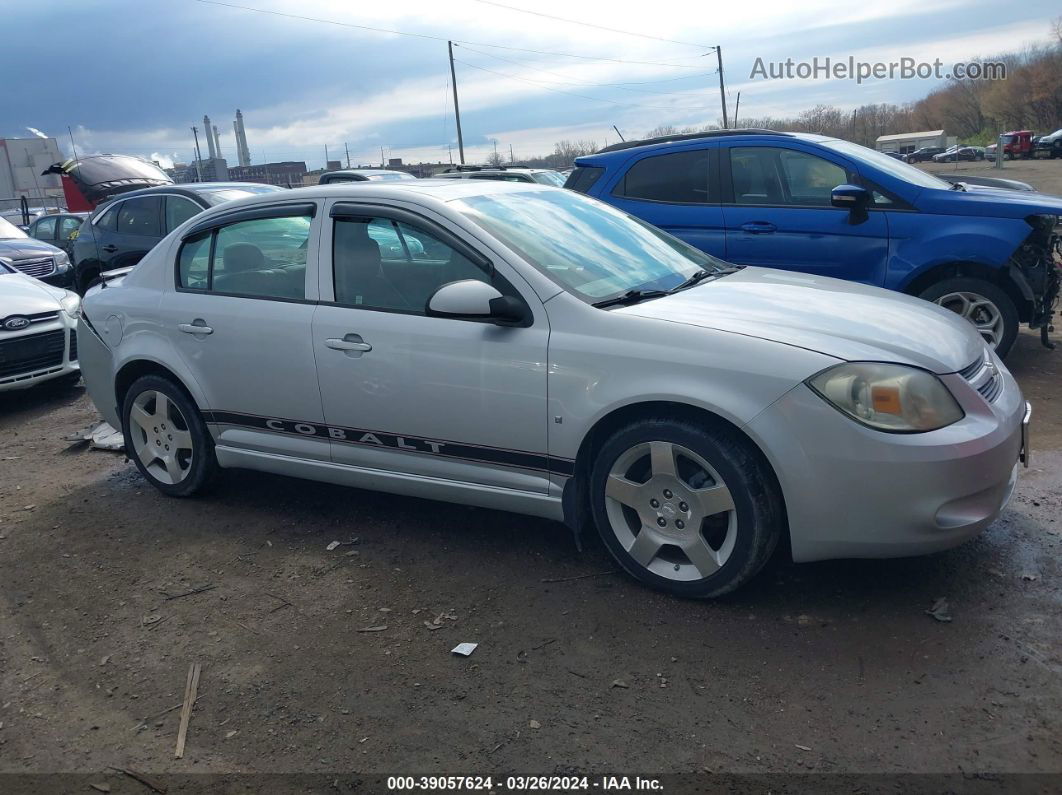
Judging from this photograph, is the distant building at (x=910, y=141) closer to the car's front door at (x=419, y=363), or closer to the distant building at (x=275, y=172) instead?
the distant building at (x=275, y=172)

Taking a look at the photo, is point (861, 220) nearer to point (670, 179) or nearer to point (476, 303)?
point (670, 179)

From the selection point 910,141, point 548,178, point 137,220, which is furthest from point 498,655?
point 910,141

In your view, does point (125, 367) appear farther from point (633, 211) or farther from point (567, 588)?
point (633, 211)

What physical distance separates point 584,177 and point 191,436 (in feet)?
14.4

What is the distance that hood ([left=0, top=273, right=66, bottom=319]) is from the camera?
7.45 metres

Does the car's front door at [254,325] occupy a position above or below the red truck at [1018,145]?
below

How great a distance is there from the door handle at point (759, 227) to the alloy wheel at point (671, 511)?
13.3 feet

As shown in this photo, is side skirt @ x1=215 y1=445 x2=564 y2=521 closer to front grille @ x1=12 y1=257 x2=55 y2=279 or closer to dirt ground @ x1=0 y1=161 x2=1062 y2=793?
dirt ground @ x1=0 y1=161 x2=1062 y2=793

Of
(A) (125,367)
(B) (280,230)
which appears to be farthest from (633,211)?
(A) (125,367)

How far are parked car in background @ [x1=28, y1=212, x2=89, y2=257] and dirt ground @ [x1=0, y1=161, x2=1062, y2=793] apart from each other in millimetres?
14342

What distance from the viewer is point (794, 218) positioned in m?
6.84

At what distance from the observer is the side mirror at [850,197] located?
6.44 metres

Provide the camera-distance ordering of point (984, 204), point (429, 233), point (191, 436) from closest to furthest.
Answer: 1. point (429, 233)
2. point (191, 436)
3. point (984, 204)

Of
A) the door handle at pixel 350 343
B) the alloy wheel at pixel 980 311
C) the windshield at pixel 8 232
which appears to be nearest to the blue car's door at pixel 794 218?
the alloy wheel at pixel 980 311
